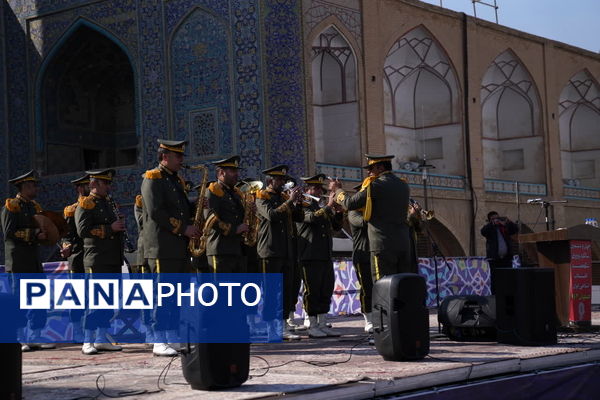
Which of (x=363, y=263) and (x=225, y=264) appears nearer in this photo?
(x=225, y=264)

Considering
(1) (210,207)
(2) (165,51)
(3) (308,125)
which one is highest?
(2) (165,51)

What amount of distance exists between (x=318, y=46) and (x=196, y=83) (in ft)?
12.6

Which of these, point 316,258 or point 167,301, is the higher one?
point 316,258

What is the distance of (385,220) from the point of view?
8.36 meters

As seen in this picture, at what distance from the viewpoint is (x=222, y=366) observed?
5.53 metres

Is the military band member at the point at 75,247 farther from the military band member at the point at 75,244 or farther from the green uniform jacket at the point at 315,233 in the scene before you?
the green uniform jacket at the point at 315,233

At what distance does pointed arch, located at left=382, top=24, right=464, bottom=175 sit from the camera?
24.9 m

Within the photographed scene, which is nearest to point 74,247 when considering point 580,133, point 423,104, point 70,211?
point 70,211

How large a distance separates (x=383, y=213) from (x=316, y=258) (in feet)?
6.76

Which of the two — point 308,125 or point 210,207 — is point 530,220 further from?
point 210,207

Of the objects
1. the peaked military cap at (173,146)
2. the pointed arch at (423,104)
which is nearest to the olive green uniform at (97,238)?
the peaked military cap at (173,146)

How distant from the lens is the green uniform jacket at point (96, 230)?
29.0 feet

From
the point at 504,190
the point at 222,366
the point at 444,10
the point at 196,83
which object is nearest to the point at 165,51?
the point at 196,83

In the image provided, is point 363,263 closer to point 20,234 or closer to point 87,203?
point 87,203
